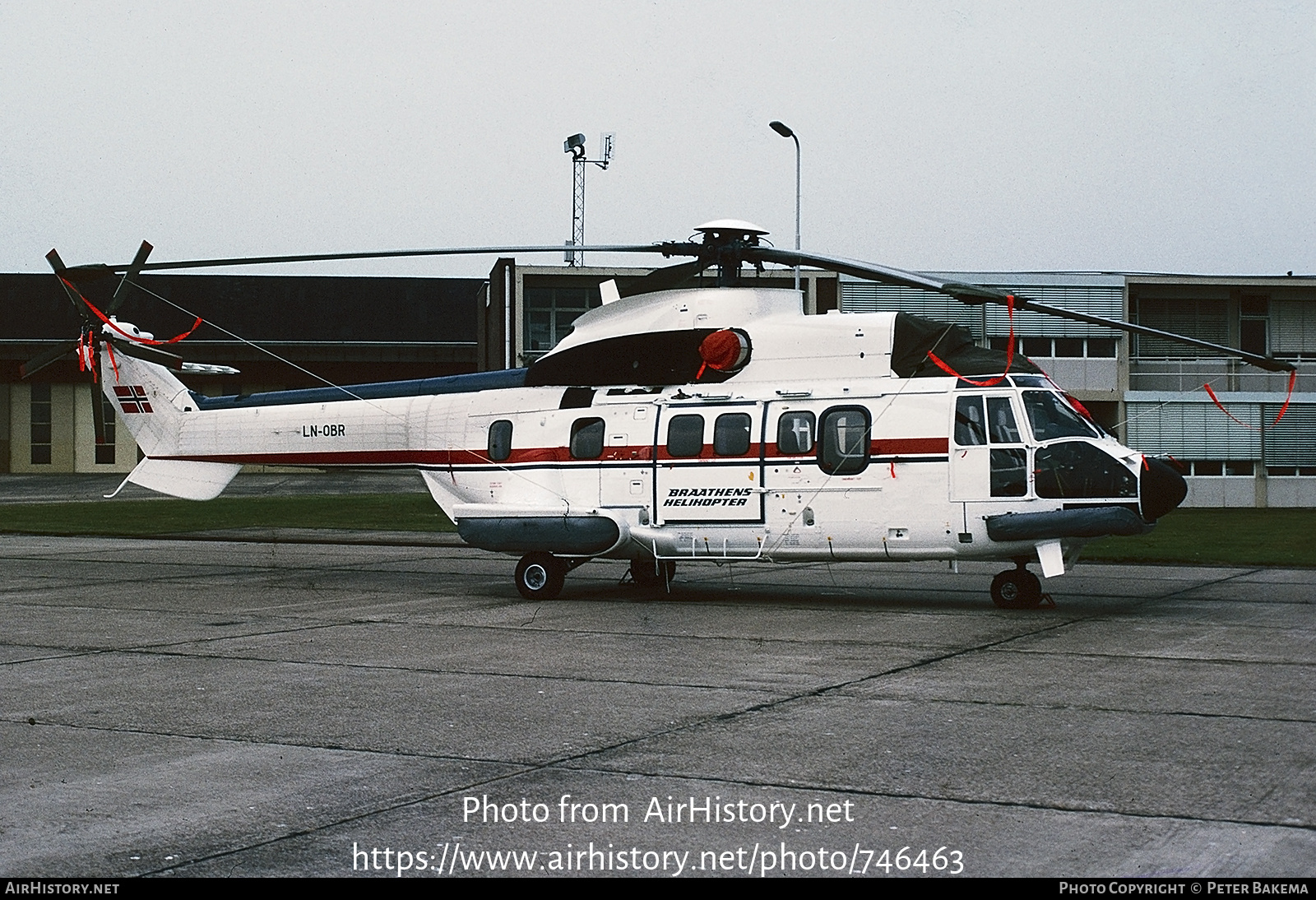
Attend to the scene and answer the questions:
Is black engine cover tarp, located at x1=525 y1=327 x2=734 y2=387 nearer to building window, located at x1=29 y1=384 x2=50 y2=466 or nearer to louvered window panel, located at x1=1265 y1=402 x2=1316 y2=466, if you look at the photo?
louvered window panel, located at x1=1265 y1=402 x2=1316 y2=466

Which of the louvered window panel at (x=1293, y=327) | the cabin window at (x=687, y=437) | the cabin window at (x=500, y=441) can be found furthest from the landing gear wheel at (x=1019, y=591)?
the louvered window panel at (x=1293, y=327)

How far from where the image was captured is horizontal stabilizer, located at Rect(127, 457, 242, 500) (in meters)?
19.3

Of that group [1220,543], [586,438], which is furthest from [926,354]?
[1220,543]

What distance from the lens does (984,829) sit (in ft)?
20.5

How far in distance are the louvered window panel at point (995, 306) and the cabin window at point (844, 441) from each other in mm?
27262

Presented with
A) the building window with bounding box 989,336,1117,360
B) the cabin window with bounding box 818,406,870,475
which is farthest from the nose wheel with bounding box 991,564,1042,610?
the building window with bounding box 989,336,1117,360

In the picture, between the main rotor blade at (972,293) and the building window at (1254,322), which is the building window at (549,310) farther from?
the main rotor blade at (972,293)

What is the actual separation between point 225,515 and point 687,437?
24213mm

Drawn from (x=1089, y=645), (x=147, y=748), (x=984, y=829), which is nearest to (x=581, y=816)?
(x=984, y=829)

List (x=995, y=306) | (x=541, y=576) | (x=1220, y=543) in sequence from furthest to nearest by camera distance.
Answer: (x=995, y=306), (x=1220, y=543), (x=541, y=576)

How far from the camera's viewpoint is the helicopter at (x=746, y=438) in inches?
568

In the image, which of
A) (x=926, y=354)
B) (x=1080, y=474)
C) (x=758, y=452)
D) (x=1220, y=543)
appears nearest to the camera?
(x=1080, y=474)

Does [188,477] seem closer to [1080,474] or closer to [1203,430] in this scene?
[1080,474]

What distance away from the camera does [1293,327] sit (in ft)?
152
